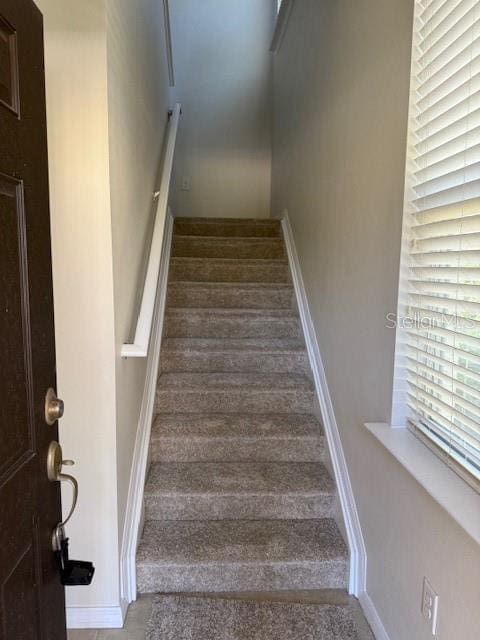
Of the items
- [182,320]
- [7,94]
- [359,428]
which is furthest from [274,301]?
[7,94]

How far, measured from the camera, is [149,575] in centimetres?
178

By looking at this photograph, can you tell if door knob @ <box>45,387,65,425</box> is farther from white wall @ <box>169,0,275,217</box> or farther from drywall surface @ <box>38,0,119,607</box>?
white wall @ <box>169,0,275,217</box>

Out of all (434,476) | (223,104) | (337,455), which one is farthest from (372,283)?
(223,104)

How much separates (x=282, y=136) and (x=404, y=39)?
250 cm

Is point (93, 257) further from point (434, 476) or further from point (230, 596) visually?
point (230, 596)

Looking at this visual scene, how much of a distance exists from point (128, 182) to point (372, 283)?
1.02 m

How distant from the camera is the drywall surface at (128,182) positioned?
1572 mm

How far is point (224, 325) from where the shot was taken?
9.37 ft

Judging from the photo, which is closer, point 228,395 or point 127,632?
Result: point 127,632

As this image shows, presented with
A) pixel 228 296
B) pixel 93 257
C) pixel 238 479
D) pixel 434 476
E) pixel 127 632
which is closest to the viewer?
pixel 434 476

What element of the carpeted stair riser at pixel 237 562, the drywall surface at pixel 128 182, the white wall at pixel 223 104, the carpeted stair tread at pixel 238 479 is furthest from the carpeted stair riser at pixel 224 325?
the white wall at pixel 223 104

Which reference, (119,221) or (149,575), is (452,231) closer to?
(119,221)

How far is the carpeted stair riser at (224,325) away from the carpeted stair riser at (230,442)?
67 centimetres

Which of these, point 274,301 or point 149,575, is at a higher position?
point 274,301
